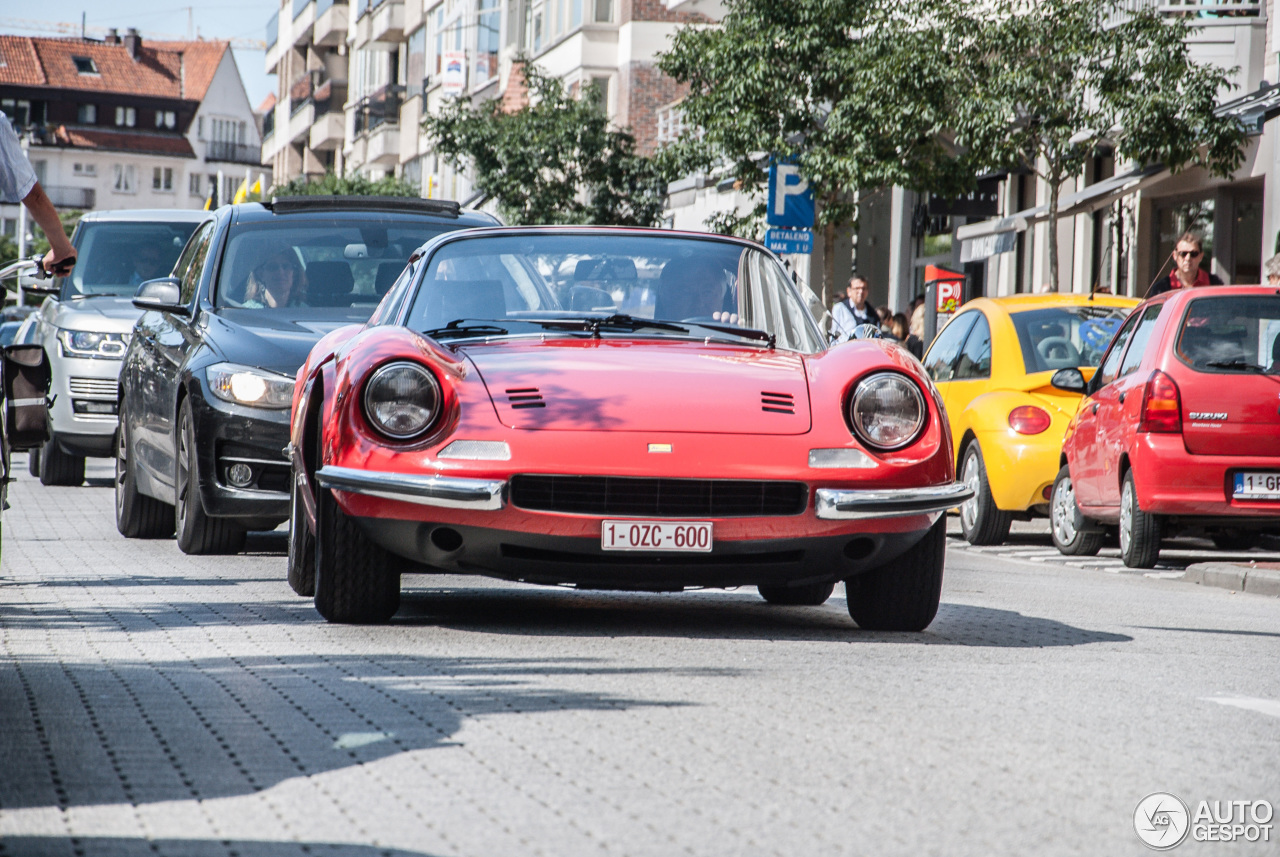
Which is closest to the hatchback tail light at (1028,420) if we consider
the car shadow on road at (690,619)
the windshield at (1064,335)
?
the windshield at (1064,335)

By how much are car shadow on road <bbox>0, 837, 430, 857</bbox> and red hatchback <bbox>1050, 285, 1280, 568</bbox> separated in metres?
9.12

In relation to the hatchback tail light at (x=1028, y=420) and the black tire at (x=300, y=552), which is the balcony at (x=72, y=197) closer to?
the hatchback tail light at (x=1028, y=420)

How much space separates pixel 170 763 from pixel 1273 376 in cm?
896

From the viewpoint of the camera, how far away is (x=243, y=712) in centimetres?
529

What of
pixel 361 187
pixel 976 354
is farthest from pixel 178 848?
pixel 361 187

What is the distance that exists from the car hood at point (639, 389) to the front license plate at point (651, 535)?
302mm

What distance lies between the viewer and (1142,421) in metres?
12.3

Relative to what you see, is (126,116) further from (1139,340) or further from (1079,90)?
(1139,340)

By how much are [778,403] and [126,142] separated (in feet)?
443

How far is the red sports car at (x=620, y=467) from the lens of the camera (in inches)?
265

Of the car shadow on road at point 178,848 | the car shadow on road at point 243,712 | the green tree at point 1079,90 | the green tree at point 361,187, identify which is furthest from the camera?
the green tree at point 361,187

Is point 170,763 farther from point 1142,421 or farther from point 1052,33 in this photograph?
point 1052,33

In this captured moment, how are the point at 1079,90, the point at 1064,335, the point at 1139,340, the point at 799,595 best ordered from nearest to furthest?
the point at 799,595 < the point at 1139,340 < the point at 1064,335 < the point at 1079,90

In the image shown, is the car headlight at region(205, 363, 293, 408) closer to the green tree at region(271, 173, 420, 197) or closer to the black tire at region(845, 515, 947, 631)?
the black tire at region(845, 515, 947, 631)
